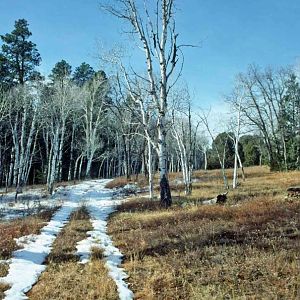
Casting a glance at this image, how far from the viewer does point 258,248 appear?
823 centimetres

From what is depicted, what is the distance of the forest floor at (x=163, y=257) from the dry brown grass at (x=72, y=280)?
2 cm

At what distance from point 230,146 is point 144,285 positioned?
70.5 metres

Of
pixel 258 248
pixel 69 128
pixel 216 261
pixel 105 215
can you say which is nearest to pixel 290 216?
pixel 258 248

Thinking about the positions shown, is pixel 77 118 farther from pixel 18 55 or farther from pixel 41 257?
pixel 41 257

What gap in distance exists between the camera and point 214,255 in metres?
8.05

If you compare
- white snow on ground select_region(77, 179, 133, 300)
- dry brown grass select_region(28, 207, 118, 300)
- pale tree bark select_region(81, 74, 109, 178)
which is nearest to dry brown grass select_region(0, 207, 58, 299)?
dry brown grass select_region(28, 207, 118, 300)

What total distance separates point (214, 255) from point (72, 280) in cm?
301

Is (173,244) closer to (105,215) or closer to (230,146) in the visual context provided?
(105,215)

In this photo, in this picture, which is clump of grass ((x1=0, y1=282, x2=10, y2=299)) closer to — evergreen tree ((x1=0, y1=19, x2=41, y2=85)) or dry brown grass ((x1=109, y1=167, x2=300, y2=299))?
dry brown grass ((x1=109, y1=167, x2=300, y2=299))

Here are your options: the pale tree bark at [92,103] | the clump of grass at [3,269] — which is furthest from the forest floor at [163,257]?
the pale tree bark at [92,103]

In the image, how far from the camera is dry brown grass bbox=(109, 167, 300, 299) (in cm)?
609

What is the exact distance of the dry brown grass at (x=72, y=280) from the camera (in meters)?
6.24

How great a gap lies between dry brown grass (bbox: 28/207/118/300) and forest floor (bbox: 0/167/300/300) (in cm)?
2

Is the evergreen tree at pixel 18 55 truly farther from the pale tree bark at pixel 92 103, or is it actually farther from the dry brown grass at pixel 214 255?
the dry brown grass at pixel 214 255
